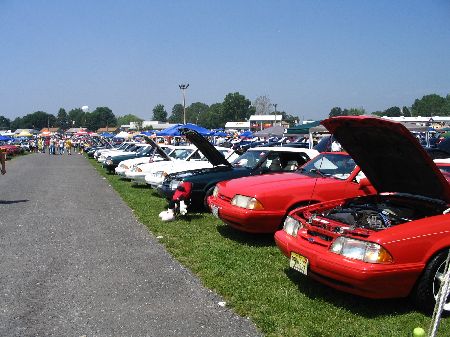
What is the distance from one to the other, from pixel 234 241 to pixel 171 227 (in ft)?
5.12

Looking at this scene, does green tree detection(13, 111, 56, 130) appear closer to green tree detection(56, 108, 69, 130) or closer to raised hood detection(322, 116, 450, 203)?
green tree detection(56, 108, 69, 130)

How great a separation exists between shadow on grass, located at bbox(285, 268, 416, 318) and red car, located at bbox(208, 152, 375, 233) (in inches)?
57.9

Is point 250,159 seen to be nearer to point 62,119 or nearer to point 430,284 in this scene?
point 430,284

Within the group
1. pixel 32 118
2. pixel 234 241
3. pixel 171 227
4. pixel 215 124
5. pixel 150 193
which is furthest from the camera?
pixel 32 118

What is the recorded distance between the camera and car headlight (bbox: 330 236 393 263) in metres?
3.89

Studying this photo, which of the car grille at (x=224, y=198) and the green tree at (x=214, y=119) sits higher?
the green tree at (x=214, y=119)

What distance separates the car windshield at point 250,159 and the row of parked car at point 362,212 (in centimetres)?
230

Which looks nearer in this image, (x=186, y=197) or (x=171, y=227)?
(x=171, y=227)

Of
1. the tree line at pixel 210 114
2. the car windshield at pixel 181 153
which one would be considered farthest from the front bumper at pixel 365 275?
the tree line at pixel 210 114

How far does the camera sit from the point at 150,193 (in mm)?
12961

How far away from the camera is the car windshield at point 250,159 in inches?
378

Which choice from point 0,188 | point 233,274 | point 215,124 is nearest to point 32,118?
point 215,124

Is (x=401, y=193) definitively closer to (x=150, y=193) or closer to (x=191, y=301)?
(x=191, y=301)

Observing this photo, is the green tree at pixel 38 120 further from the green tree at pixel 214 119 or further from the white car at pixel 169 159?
the white car at pixel 169 159
